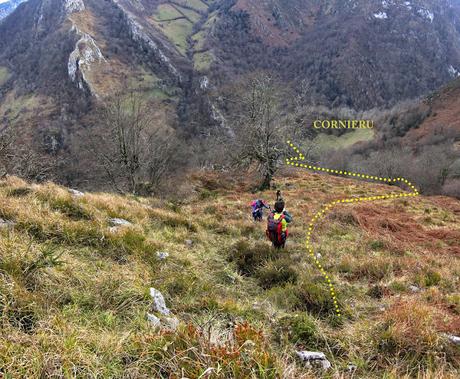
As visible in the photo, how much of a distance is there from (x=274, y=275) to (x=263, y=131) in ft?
56.0

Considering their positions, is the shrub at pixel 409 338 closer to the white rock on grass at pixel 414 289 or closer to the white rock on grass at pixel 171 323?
the white rock on grass at pixel 414 289

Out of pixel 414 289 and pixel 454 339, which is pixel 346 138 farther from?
pixel 454 339

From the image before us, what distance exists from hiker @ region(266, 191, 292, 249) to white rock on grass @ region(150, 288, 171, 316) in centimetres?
332

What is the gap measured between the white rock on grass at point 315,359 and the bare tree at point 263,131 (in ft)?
63.0

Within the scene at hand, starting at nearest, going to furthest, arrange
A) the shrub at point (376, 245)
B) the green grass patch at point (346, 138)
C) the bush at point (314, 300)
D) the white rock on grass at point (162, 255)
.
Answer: the bush at point (314, 300) < the white rock on grass at point (162, 255) < the shrub at point (376, 245) < the green grass patch at point (346, 138)

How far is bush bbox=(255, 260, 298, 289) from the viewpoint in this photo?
662 cm

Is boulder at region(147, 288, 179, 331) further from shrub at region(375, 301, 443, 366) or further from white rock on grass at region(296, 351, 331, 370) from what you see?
shrub at region(375, 301, 443, 366)

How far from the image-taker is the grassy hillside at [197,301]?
298 centimetres

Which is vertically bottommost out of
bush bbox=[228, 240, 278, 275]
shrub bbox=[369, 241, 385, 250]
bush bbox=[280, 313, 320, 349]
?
shrub bbox=[369, 241, 385, 250]

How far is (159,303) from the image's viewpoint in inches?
176

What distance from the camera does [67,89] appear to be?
454 feet

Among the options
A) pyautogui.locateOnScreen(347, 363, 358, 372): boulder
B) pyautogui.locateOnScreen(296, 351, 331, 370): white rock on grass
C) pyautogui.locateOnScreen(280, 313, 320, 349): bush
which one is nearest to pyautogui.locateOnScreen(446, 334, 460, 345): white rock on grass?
pyautogui.locateOnScreen(347, 363, 358, 372): boulder

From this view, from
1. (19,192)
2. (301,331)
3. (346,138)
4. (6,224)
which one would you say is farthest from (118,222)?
(346,138)

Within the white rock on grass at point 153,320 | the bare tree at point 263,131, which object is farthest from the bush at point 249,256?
the bare tree at point 263,131
